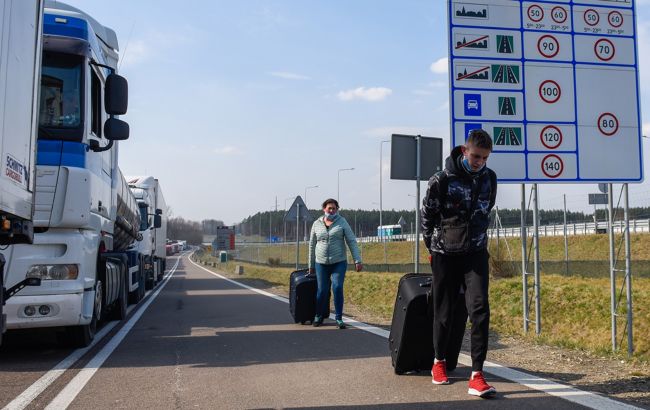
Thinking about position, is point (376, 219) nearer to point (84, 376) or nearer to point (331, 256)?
point (331, 256)

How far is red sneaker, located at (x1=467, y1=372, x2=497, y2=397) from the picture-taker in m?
5.08

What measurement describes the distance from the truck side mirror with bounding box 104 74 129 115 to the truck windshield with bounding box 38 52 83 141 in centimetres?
87

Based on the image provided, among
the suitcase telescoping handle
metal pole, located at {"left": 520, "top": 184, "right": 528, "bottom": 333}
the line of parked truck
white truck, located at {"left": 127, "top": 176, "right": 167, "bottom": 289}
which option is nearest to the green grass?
metal pole, located at {"left": 520, "top": 184, "right": 528, "bottom": 333}

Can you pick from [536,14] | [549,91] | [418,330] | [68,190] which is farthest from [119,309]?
[536,14]

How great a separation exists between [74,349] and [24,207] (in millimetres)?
4035

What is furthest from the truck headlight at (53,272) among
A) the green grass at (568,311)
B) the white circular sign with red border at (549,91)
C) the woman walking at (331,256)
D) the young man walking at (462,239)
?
the white circular sign with red border at (549,91)

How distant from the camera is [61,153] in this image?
709 cm

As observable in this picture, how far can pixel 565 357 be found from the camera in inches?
269

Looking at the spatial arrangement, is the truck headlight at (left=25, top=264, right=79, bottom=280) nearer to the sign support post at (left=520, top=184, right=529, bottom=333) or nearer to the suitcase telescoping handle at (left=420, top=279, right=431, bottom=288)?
the suitcase telescoping handle at (left=420, top=279, right=431, bottom=288)

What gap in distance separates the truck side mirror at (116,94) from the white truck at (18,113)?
6.67ft

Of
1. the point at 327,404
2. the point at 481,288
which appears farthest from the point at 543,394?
the point at 327,404

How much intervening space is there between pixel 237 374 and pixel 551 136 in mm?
4715

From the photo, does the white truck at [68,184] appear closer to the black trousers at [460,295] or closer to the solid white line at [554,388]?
the black trousers at [460,295]

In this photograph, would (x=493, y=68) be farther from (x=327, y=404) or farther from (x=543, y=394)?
(x=327, y=404)
